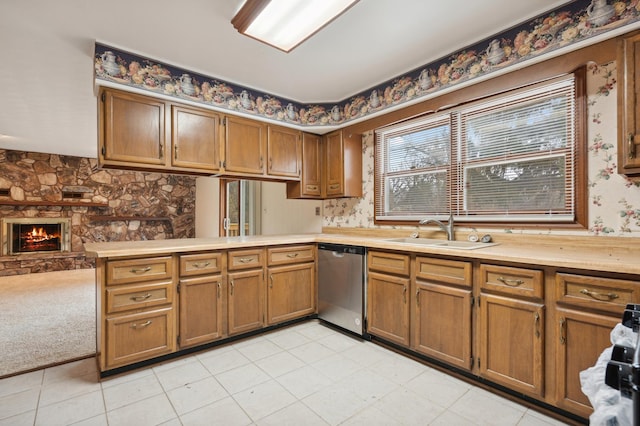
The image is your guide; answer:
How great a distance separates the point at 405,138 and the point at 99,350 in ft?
10.6

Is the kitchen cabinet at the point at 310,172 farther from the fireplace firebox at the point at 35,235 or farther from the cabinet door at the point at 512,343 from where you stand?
the fireplace firebox at the point at 35,235

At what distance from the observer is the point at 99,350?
2.22 meters

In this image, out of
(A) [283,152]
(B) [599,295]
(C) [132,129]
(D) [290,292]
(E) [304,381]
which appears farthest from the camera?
(A) [283,152]

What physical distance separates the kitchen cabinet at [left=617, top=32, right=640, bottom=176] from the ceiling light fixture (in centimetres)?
149

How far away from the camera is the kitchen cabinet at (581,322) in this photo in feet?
4.97

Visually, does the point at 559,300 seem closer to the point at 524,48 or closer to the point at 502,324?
the point at 502,324

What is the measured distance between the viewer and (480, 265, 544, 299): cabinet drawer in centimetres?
177

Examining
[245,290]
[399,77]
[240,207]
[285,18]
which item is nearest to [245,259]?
[245,290]

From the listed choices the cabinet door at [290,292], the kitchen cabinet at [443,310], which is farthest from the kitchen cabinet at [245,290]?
the kitchen cabinet at [443,310]

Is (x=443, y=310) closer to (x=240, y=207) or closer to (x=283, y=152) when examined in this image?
(x=283, y=152)

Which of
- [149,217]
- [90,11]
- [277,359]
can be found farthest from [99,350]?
[149,217]

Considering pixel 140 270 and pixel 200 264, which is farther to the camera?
pixel 200 264

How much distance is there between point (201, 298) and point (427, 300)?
1813 mm

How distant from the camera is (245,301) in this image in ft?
9.25
